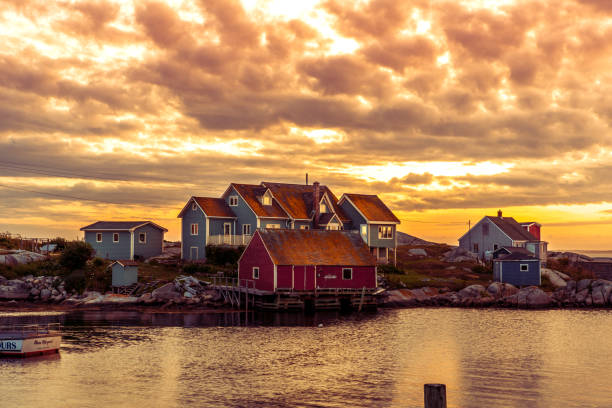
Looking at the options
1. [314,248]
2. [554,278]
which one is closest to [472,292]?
[554,278]

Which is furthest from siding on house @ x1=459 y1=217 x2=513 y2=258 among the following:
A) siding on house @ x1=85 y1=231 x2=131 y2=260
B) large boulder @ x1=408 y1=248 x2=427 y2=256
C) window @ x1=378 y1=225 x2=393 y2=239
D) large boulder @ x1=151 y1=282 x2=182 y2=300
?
siding on house @ x1=85 y1=231 x2=131 y2=260

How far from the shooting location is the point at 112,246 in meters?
74.5

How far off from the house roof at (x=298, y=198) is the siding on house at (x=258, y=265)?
13467 mm

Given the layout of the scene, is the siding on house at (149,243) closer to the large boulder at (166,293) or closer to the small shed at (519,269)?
the large boulder at (166,293)

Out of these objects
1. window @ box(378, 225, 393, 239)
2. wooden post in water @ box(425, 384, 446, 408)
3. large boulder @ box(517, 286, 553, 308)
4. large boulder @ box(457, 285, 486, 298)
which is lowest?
large boulder @ box(517, 286, 553, 308)

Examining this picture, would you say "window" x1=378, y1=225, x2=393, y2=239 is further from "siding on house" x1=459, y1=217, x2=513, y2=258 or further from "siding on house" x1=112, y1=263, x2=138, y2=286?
"siding on house" x1=112, y1=263, x2=138, y2=286

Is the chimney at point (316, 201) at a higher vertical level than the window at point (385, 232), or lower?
higher

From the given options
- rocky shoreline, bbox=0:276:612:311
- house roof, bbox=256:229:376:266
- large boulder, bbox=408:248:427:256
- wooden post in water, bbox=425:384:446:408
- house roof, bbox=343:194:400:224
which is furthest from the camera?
large boulder, bbox=408:248:427:256

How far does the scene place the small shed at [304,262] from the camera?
59.5 m

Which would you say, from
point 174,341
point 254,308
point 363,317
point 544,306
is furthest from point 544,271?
point 174,341

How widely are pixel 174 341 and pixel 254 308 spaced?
19.5m

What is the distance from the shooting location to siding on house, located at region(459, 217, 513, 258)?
8912 cm

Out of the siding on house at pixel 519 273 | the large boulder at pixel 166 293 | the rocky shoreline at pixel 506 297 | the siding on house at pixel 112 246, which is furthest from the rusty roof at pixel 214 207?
the siding on house at pixel 519 273

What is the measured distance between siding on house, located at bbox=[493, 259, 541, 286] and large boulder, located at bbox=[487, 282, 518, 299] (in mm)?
2726
